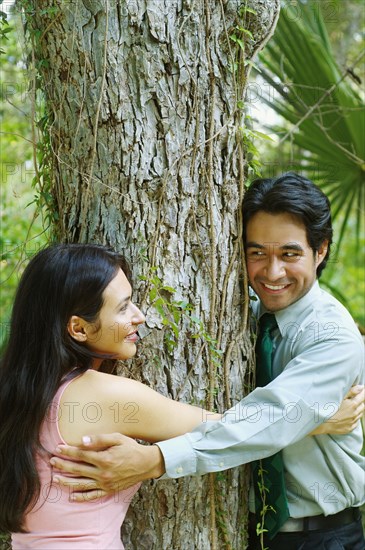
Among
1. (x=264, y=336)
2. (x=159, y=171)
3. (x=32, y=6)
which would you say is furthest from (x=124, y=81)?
(x=264, y=336)

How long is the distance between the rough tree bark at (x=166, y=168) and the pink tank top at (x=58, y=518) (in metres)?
0.28

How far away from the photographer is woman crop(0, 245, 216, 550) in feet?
6.40

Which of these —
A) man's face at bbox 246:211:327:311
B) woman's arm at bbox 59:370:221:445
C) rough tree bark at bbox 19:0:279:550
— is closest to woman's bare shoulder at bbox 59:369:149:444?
woman's arm at bbox 59:370:221:445

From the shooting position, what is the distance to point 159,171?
2.22 m

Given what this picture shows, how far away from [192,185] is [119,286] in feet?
1.47

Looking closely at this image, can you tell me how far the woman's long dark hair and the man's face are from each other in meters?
0.54

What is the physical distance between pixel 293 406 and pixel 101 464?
0.61 meters

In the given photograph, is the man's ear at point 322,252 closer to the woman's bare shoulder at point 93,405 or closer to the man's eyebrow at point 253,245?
the man's eyebrow at point 253,245

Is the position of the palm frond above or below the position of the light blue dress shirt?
above

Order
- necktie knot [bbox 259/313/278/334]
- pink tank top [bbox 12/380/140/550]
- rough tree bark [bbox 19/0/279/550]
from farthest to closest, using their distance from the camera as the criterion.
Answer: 1. necktie knot [bbox 259/313/278/334]
2. rough tree bark [bbox 19/0/279/550]
3. pink tank top [bbox 12/380/140/550]

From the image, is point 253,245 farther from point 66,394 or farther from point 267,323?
point 66,394

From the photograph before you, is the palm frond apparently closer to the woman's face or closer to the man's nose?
the man's nose

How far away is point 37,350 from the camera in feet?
6.77

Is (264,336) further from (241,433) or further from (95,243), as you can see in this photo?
(95,243)
